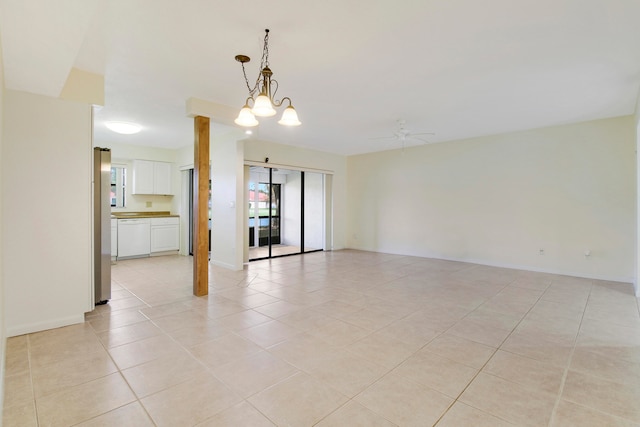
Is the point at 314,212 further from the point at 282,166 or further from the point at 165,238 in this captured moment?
the point at 165,238

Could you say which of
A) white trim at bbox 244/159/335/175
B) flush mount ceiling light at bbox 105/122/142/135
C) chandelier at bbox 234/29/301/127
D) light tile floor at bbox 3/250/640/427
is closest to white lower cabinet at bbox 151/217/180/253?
white trim at bbox 244/159/335/175

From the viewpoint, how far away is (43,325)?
3004 mm

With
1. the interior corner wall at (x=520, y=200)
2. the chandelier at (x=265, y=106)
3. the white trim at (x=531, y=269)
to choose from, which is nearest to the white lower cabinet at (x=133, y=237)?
the chandelier at (x=265, y=106)

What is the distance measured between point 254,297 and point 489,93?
4.09 m

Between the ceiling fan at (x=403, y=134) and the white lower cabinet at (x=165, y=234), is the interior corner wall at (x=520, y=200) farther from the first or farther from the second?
the white lower cabinet at (x=165, y=234)

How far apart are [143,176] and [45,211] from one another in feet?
15.1

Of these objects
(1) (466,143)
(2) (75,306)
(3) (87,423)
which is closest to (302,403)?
(3) (87,423)

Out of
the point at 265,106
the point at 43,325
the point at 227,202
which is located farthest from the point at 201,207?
the point at 265,106

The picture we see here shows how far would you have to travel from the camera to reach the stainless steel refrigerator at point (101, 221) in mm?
3768

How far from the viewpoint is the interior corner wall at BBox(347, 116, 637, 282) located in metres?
4.98

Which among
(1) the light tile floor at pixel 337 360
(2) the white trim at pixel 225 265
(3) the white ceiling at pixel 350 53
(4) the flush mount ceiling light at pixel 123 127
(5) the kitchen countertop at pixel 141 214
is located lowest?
(1) the light tile floor at pixel 337 360

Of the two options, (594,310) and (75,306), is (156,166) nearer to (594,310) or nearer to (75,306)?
(75,306)

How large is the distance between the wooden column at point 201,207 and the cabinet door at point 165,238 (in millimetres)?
3703

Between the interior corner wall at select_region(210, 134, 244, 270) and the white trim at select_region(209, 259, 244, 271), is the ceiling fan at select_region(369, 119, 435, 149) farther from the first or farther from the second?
the white trim at select_region(209, 259, 244, 271)
